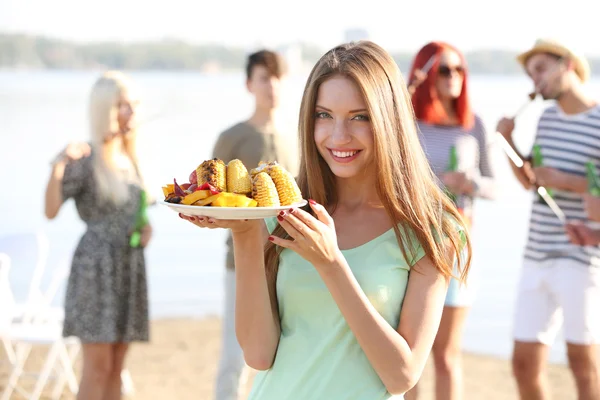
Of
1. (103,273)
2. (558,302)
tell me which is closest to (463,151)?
(558,302)

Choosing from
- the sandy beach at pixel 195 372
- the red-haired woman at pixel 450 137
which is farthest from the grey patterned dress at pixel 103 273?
the red-haired woman at pixel 450 137

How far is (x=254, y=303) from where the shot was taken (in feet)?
8.62

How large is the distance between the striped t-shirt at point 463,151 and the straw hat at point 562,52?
0.51 m

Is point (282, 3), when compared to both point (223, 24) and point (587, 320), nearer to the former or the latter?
point (223, 24)

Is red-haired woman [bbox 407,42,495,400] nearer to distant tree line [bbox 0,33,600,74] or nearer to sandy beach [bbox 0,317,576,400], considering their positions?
sandy beach [bbox 0,317,576,400]

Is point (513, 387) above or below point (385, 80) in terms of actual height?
below

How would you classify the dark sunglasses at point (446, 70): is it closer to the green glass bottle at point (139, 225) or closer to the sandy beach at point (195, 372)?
the green glass bottle at point (139, 225)

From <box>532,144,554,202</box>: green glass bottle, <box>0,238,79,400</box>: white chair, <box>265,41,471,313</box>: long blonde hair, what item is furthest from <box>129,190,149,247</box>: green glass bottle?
<box>265,41,471,313</box>: long blonde hair

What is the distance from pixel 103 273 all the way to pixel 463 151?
1.99m

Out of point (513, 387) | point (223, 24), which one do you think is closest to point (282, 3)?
point (223, 24)

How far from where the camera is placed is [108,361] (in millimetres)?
5055

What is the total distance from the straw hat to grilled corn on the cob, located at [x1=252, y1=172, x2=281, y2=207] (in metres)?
2.99

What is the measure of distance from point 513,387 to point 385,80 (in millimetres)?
4734

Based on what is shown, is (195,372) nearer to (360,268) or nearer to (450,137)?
(450,137)
